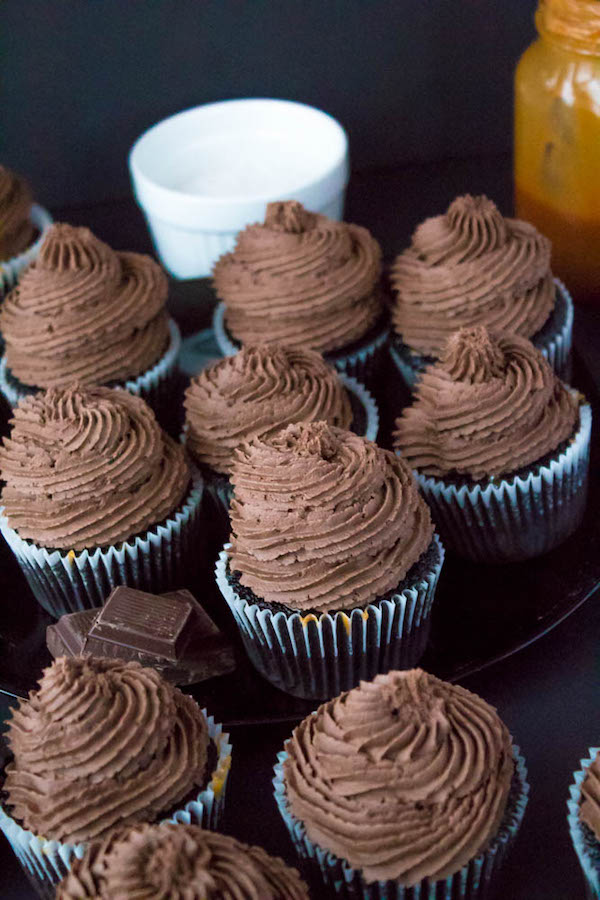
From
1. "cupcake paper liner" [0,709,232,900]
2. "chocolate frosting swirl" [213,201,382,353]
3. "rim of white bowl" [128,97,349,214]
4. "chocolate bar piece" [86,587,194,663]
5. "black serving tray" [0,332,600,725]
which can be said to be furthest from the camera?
"rim of white bowl" [128,97,349,214]

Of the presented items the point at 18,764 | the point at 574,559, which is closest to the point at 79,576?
the point at 18,764

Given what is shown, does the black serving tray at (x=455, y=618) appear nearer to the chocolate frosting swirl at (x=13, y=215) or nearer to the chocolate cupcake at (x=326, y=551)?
the chocolate cupcake at (x=326, y=551)

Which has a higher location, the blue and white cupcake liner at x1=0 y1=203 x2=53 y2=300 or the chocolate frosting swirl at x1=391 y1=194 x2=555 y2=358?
the chocolate frosting swirl at x1=391 y1=194 x2=555 y2=358

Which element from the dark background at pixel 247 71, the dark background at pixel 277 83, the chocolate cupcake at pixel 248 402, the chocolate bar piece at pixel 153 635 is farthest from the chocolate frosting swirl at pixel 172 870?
the dark background at pixel 247 71

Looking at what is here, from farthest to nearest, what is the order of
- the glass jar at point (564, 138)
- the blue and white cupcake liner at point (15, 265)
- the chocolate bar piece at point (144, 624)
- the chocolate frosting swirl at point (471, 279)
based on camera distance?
1. the blue and white cupcake liner at point (15, 265)
2. the glass jar at point (564, 138)
3. the chocolate frosting swirl at point (471, 279)
4. the chocolate bar piece at point (144, 624)

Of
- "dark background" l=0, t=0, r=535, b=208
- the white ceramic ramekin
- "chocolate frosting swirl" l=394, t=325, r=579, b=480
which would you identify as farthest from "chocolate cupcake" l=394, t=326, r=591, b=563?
"dark background" l=0, t=0, r=535, b=208

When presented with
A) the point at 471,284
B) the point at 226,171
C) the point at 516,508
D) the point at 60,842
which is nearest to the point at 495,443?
the point at 516,508

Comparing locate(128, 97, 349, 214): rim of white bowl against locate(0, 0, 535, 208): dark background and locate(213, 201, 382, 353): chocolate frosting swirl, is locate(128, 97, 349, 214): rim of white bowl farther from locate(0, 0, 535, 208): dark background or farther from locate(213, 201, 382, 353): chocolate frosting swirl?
locate(213, 201, 382, 353): chocolate frosting swirl
